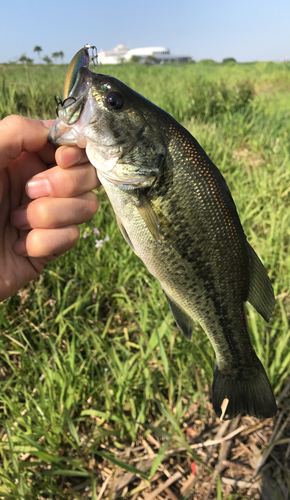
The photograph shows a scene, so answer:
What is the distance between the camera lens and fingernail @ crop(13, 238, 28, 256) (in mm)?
1635

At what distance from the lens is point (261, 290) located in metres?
1.44

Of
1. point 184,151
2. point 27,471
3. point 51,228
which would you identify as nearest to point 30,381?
point 27,471

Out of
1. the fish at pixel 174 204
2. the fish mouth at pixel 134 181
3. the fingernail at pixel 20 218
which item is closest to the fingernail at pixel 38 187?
the fingernail at pixel 20 218

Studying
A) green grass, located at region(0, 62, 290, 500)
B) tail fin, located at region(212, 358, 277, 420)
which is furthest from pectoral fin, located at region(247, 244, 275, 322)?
green grass, located at region(0, 62, 290, 500)

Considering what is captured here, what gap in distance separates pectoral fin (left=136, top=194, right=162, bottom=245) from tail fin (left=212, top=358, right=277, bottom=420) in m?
0.80

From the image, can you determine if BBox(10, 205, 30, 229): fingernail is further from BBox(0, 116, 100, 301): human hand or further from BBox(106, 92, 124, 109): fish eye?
BBox(106, 92, 124, 109): fish eye

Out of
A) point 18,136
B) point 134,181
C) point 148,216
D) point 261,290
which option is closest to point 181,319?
point 261,290

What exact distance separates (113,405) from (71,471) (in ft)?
1.52

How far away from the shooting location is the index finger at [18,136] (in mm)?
1450

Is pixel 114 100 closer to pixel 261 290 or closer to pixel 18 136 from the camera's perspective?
pixel 18 136

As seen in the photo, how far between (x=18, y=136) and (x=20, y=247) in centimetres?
57

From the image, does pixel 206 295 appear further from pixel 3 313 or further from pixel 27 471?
pixel 3 313

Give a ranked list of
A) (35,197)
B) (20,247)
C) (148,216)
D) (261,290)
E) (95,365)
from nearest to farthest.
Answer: (148,216) → (261,290) → (35,197) → (20,247) → (95,365)

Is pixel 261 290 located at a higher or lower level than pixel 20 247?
lower
